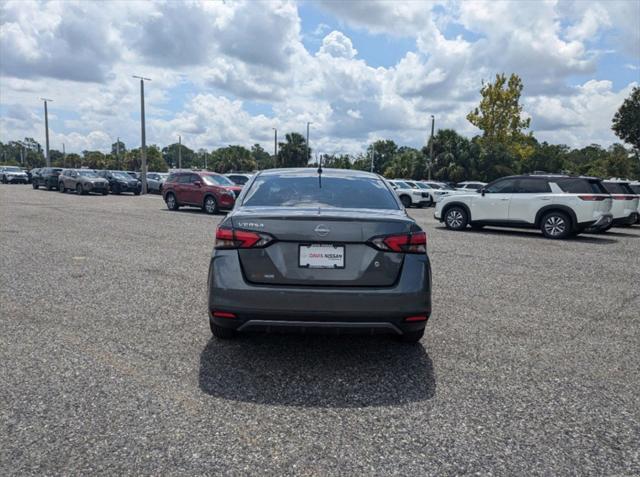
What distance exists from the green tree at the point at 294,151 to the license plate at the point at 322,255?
61.7m

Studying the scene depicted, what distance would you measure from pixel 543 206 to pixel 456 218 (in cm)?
262

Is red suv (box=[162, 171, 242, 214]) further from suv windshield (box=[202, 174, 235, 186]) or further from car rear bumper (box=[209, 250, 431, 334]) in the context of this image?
car rear bumper (box=[209, 250, 431, 334])

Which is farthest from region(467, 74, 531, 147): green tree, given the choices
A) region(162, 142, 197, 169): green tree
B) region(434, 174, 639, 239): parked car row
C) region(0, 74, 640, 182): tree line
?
region(162, 142, 197, 169): green tree

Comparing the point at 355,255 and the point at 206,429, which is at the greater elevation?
the point at 355,255

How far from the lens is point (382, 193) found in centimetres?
458

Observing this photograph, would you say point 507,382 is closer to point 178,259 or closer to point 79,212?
point 178,259

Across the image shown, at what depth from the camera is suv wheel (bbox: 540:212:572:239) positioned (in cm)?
1323

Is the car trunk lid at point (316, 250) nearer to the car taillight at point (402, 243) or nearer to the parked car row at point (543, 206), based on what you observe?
the car taillight at point (402, 243)

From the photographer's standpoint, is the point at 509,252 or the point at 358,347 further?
the point at 509,252

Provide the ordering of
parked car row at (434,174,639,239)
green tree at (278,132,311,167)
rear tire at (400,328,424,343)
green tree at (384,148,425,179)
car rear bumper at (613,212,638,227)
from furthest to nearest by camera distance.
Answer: green tree at (278,132,311,167), green tree at (384,148,425,179), car rear bumper at (613,212,638,227), parked car row at (434,174,639,239), rear tire at (400,328,424,343)

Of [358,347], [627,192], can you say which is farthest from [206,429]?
[627,192]

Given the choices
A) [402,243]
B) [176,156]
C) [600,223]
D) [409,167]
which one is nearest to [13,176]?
[409,167]

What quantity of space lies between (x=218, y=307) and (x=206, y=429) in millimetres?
965

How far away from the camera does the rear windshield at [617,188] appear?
52.1 ft
